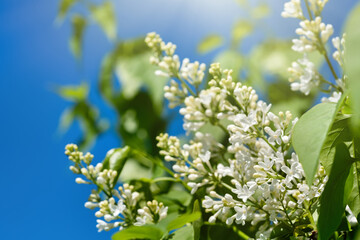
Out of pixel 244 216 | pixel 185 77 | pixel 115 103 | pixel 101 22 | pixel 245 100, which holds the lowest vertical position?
pixel 244 216

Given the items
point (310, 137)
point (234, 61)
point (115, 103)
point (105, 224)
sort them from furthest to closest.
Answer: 1. point (115, 103)
2. point (234, 61)
3. point (105, 224)
4. point (310, 137)

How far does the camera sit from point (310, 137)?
33 centimetres

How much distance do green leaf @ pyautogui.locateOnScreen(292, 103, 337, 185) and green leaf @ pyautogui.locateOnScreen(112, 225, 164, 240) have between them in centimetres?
21

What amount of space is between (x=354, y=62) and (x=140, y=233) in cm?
32

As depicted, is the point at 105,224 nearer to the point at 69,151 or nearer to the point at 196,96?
the point at 69,151

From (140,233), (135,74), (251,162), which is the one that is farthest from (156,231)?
(135,74)

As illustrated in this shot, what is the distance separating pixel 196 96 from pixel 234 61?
62 centimetres

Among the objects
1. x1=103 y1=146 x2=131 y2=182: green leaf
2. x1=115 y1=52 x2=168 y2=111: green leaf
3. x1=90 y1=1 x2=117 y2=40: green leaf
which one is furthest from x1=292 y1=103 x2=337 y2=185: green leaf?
x1=90 y1=1 x2=117 y2=40: green leaf

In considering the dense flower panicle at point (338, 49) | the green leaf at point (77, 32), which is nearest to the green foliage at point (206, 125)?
the green leaf at point (77, 32)

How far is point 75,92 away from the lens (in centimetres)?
161

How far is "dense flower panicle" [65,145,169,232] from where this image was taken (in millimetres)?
532

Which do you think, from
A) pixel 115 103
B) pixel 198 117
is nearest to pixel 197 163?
pixel 198 117

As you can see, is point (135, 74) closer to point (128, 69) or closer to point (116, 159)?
point (128, 69)

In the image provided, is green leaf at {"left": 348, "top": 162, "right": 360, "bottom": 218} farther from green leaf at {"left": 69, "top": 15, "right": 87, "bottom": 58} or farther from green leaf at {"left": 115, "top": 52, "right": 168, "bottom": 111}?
green leaf at {"left": 69, "top": 15, "right": 87, "bottom": 58}
